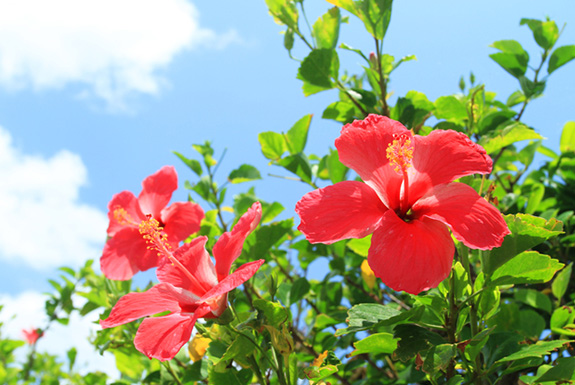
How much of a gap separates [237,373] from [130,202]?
2.44 feet

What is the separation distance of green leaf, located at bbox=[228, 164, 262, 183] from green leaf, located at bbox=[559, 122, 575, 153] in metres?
1.40

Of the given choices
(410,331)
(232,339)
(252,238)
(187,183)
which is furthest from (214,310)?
(187,183)

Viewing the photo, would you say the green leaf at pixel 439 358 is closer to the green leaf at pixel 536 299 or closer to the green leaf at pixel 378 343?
the green leaf at pixel 378 343

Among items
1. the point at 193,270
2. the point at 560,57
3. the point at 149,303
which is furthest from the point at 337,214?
the point at 560,57

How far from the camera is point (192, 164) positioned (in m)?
2.27

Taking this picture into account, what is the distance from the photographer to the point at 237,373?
1178 mm

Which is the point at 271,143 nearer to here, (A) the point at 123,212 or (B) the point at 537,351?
(A) the point at 123,212

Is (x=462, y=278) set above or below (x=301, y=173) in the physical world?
below

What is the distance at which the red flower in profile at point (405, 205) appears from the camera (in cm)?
91

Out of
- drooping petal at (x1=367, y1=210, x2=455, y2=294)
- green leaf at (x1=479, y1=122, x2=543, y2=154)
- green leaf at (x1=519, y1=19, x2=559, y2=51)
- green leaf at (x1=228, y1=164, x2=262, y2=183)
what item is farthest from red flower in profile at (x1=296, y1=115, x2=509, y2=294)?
green leaf at (x1=519, y1=19, x2=559, y2=51)

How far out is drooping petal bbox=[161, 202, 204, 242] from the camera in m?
1.53

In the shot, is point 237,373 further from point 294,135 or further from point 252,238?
point 294,135

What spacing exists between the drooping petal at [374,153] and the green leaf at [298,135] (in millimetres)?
912

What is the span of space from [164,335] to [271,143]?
109cm
